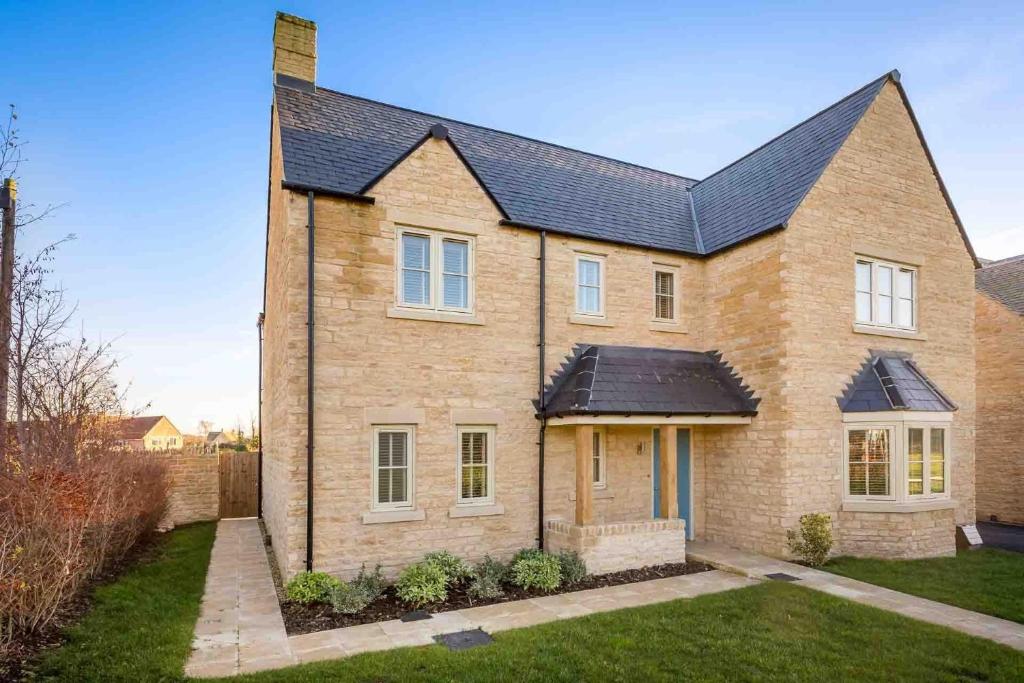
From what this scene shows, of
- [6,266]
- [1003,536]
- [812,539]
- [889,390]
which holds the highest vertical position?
[6,266]

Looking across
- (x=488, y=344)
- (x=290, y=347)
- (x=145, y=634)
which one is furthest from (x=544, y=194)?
(x=145, y=634)

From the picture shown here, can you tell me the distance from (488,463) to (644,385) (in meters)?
3.87

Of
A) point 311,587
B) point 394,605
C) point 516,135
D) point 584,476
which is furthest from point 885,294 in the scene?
point 311,587

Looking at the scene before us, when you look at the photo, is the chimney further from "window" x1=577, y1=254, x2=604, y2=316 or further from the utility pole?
"window" x1=577, y1=254, x2=604, y2=316

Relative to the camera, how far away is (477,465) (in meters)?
11.3

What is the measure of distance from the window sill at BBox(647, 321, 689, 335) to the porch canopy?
521mm

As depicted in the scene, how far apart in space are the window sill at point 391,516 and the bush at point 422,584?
0.90 metres

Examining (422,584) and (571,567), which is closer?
(422,584)

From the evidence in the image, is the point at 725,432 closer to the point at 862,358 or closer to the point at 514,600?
the point at 862,358

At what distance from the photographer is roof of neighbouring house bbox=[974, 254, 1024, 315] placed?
19078 millimetres

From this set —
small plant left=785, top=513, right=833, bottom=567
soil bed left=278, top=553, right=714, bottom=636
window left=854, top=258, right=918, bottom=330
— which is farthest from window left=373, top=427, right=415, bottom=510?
window left=854, top=258, right=918, bottom=330

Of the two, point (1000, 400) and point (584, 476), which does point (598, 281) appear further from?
point (1000, 400)

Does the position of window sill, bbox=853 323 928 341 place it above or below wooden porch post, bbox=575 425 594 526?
above

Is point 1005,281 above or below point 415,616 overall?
above
